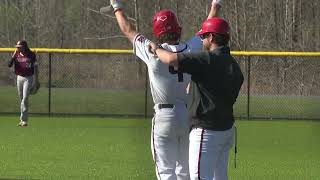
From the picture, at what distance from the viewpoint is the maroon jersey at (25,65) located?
17375mm

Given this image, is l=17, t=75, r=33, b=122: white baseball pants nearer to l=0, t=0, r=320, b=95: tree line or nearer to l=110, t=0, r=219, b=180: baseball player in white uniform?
l=0, t=0, r=320, b=95: tree line

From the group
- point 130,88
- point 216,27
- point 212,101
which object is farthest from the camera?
point 130,88

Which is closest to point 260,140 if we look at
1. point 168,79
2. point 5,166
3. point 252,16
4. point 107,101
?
point 5,166

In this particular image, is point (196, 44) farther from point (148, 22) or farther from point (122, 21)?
point (148, 22)

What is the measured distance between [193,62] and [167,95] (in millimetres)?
976

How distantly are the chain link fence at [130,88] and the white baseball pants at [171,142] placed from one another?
46.9 ft

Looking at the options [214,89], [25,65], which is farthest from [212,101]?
[25,65]

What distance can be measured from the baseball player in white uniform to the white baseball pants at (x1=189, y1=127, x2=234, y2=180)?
55 centimetres

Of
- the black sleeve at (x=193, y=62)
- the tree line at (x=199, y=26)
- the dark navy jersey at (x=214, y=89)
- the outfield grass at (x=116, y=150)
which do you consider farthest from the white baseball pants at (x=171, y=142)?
the tree line at (x=199, y=26)

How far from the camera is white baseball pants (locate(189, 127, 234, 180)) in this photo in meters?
6.59

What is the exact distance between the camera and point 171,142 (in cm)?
735

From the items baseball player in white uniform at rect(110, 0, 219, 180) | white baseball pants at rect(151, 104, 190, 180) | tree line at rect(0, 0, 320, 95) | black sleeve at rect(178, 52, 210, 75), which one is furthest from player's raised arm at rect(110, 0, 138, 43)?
tree line at rect(0, 0, 320, 95)

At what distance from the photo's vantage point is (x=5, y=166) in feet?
37.1

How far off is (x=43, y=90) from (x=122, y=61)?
3.88 metres
